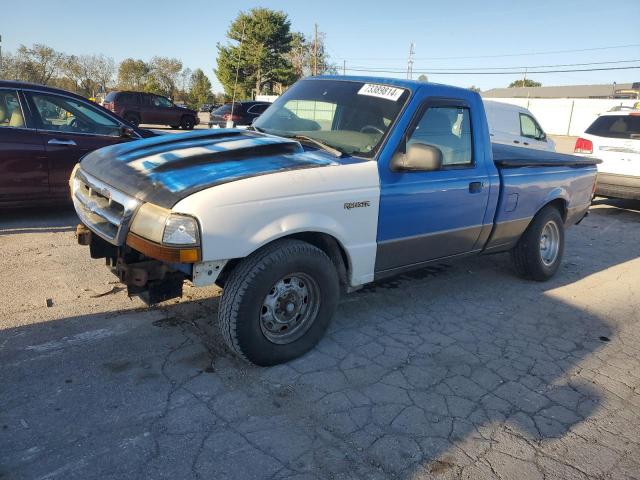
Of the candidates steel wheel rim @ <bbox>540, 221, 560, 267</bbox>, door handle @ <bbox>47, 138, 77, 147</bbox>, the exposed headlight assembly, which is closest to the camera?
the exposed headlight assembly

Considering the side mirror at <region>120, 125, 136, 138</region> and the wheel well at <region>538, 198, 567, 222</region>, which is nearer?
the wheel well at <region>538, 198, 567, 222</region>

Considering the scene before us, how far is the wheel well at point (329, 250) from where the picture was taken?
3316 mm

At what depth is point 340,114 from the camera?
4055 mm

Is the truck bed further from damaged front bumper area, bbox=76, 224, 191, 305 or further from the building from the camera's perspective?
the building

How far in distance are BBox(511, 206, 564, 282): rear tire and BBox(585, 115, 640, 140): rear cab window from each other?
4.81 metres

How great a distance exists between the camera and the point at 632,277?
5977 millimetres

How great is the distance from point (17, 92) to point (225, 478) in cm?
559

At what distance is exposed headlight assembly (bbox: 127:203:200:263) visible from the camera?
8.86 ft

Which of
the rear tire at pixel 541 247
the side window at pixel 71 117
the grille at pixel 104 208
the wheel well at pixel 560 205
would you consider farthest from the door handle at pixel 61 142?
the wheel well at pixel 560 205

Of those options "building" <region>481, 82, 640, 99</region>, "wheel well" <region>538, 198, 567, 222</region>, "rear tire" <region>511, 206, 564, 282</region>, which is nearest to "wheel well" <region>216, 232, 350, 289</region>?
"rear tire" <region>511, 206, 564, 282</region>

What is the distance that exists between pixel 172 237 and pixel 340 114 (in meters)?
1.94

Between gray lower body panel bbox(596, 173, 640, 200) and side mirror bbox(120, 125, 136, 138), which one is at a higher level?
side mirror bbox(120, 125, 136, 138)

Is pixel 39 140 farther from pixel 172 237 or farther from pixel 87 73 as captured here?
pixel 87 73

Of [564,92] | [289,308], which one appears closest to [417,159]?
[289,308]
